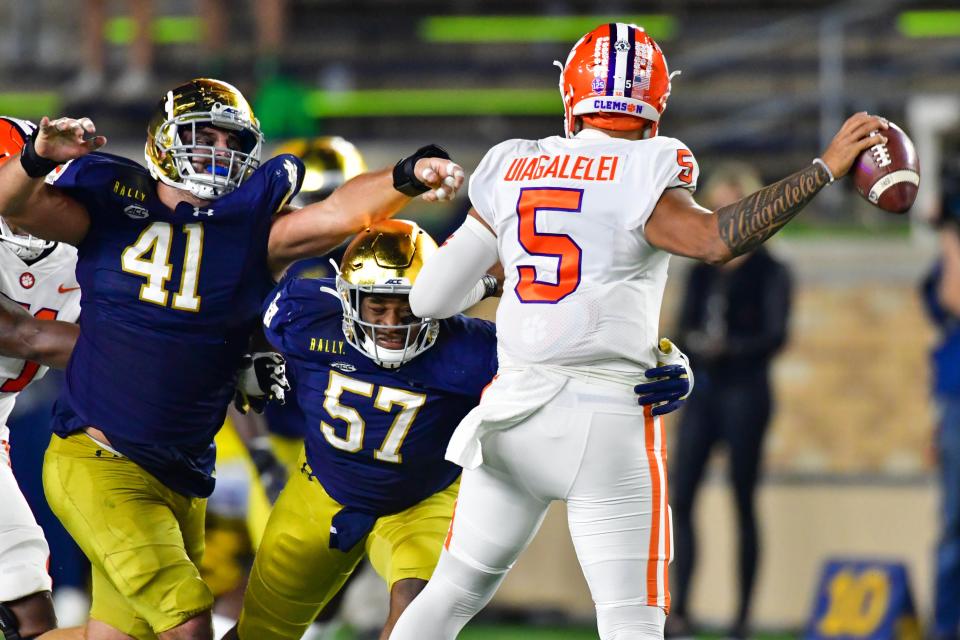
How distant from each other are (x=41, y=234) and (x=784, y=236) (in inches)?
191

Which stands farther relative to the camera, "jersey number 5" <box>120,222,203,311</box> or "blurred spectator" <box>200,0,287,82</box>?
"blurred spectator" <box>200,0,287,82</box>

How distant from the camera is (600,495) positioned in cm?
322

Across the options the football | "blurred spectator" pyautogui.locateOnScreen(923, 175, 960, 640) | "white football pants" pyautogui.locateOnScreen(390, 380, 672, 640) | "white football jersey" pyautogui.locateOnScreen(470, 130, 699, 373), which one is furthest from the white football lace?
"blurred spectator" pyautogui.locateOnScreen(923, 175, 960, 640)

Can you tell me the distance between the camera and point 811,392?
Result: 7188 mm

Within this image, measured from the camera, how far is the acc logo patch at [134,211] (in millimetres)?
3695

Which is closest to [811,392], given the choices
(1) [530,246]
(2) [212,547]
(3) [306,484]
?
(2) [212,547]

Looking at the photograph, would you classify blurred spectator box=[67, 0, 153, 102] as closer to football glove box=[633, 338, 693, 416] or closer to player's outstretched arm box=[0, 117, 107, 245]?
player's outstretched arm box=[0, 117, 107, 245]

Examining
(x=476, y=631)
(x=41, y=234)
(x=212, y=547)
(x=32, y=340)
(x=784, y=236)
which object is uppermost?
(x=41, y=234)

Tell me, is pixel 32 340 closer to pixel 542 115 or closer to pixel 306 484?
pixel 306 484

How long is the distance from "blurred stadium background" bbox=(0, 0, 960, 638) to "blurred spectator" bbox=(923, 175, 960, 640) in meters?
0.21

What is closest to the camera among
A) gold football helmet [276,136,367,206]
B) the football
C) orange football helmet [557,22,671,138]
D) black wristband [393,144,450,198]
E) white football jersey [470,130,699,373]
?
the football

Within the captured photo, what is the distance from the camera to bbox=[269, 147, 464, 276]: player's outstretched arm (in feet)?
11.8

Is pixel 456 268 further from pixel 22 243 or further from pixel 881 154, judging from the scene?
pixel 22 243

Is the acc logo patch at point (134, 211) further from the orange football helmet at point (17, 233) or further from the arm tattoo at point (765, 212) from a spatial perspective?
the arm tattoo at point (765, 212)
